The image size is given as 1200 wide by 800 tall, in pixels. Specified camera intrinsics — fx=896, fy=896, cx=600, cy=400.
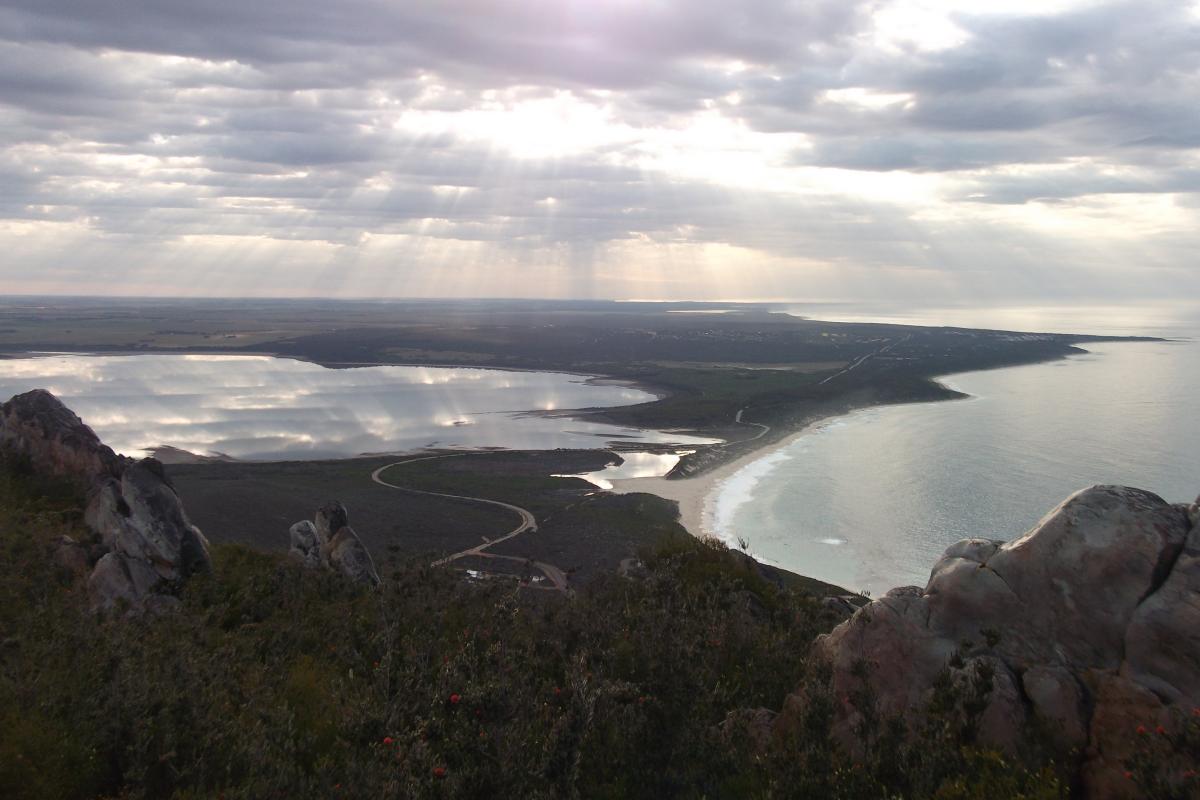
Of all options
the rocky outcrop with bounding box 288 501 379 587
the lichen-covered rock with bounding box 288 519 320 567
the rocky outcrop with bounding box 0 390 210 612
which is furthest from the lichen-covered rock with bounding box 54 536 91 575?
the lichen-covered rock with bounding box 288 519 320 567

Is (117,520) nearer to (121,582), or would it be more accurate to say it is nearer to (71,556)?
(71,556)

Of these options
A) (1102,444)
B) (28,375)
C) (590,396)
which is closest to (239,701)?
(1102,444)

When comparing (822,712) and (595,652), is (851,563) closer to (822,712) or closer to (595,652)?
(595,652)

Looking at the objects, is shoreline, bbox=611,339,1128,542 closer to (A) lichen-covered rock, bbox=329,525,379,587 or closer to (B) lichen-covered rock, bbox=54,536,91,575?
(A) lichen-covered rock, bbox=329,525,379,587

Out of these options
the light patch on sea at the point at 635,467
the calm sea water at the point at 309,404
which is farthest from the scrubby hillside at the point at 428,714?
the calm sea water at the point at 309,404

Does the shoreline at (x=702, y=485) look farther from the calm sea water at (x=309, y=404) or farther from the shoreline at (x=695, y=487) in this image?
the calm sea water at (x=309, y=404)

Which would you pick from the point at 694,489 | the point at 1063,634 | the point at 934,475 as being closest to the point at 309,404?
the point at 694,489
